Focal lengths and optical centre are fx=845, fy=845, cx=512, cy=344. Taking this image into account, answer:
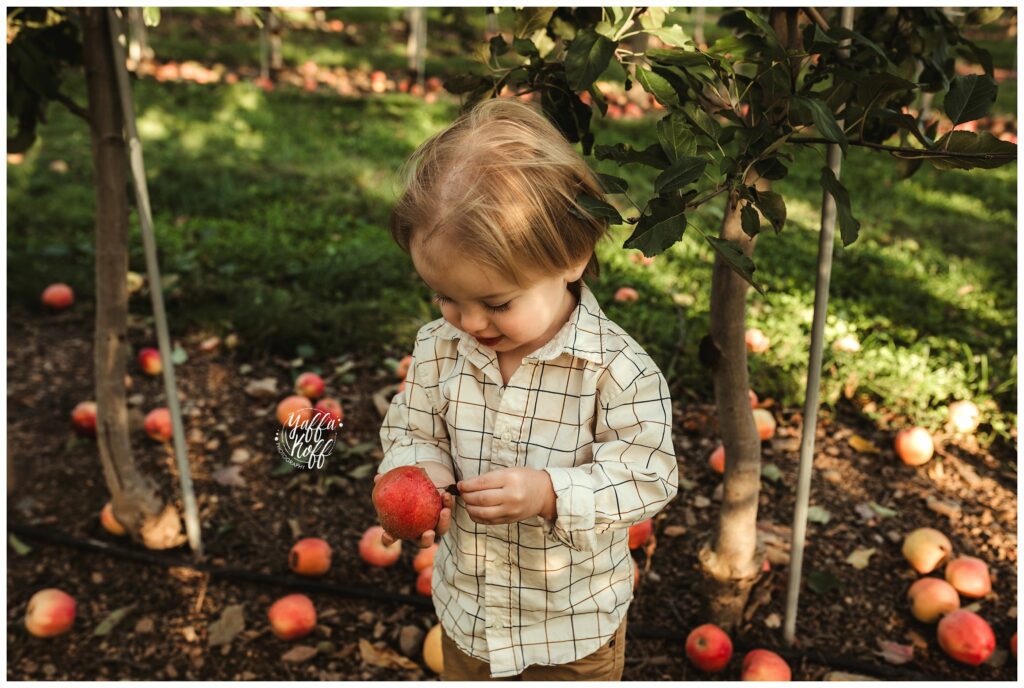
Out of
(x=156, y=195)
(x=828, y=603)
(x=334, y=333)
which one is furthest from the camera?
(x=156, y=195)

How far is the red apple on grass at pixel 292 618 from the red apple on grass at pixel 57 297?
223 centimetres

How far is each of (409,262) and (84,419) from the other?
69.1 inches

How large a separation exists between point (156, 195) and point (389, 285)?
6.51 ft

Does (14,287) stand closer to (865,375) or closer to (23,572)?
(23,572)

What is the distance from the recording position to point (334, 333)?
11.7 ft

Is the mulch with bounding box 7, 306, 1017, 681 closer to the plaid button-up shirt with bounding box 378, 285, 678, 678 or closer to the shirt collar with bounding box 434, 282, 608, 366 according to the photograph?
the plaid button-up shirt with bounding box 378, 285, 678, 678

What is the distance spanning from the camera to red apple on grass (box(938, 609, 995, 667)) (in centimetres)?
208

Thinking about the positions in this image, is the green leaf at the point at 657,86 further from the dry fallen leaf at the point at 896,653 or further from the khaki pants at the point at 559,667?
the dry fallen leaf at the point at 896,653

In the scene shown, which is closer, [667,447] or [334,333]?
[667,447]

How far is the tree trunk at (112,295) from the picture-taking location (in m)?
2.17

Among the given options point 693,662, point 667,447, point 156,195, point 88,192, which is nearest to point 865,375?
point 693,662

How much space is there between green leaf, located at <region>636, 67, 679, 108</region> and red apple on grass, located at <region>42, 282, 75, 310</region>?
3249mm

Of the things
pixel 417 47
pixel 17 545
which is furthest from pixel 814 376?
pixel 417 47

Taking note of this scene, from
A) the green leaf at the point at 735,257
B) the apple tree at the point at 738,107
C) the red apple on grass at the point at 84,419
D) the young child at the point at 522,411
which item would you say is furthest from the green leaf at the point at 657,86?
the red apple on grass at the point at 84,419
